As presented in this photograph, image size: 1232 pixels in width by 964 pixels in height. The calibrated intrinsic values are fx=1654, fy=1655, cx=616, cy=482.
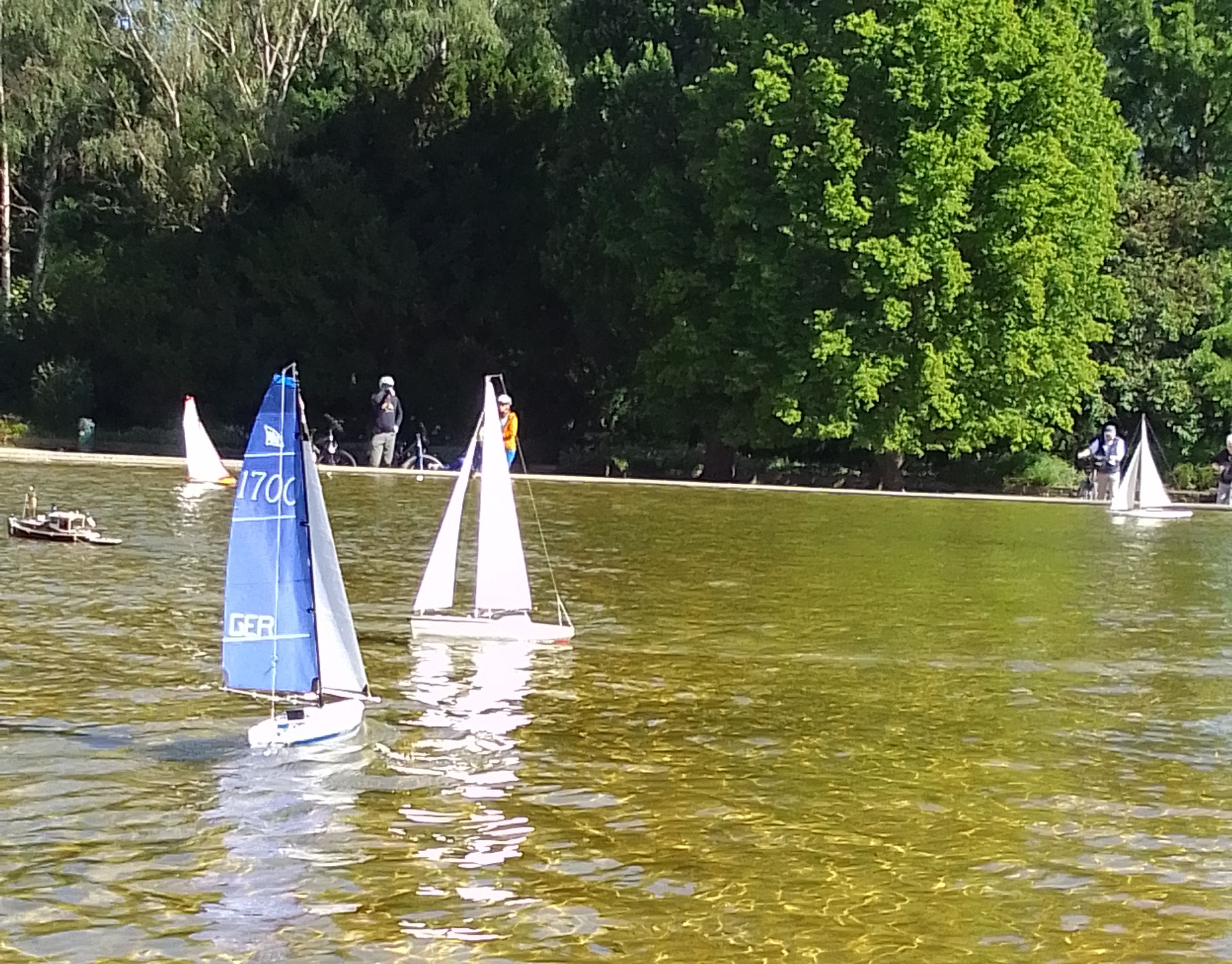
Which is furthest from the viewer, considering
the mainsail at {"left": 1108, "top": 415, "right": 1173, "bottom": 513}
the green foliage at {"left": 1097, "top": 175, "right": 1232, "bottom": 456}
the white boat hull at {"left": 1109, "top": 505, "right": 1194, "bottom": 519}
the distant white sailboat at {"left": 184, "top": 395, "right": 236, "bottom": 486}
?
the green foliage at {"left": 1097, "top": 175, "right": 1232, "bottom": 456}

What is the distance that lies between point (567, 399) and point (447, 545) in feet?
127

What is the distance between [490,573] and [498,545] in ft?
1.08

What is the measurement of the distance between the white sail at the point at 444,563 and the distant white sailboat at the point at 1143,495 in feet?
75.9

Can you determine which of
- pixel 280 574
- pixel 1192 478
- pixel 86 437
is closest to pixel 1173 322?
pixel 1192 478

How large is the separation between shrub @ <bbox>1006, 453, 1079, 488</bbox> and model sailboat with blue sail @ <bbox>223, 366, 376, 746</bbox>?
3624cm

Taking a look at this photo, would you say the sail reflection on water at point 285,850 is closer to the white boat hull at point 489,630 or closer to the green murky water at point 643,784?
the green murky water at point 643,784

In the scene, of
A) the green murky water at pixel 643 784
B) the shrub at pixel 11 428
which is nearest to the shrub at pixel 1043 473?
the green murky water at pixel 643 784

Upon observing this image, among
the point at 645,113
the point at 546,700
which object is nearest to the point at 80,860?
the point at 546,700

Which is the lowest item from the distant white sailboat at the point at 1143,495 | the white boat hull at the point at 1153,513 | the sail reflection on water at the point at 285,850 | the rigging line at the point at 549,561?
the sail reflection on water at the point at 285,850

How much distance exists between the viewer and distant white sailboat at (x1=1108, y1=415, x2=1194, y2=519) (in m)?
36.2

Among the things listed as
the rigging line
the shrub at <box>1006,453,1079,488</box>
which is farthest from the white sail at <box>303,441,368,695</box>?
the shrub at <box>1006,453,1079,488</box>

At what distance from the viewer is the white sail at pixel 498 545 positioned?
16641 mm

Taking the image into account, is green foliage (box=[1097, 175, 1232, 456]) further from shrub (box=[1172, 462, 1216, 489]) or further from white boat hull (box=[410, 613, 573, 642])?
white boat hull (box=[410, 613, 573, 642])

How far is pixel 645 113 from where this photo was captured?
166 feet
